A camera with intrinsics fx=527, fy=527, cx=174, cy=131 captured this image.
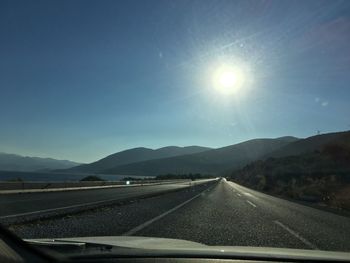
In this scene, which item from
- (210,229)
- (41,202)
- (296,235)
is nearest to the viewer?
(296,235)

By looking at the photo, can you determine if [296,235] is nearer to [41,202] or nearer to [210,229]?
[210,229]

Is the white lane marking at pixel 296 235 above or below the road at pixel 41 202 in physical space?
below

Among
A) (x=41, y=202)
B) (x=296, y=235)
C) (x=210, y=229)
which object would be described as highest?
(x=41, y=202)

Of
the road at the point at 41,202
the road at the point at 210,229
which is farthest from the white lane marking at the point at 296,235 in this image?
the road at the point at 41,202

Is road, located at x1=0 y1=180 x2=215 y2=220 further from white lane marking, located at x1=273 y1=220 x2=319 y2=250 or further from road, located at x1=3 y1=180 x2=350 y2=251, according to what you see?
white lane marking, located at x1=273 y1=220 x2=319 y2=250

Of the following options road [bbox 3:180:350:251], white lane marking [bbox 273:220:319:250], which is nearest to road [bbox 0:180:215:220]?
road [bbox 3:180:350:251]

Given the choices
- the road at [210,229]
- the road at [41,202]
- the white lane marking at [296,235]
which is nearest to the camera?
the white lane marking at [296,235]

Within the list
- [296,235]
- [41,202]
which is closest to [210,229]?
[296,235]

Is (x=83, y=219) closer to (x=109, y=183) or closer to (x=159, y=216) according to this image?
(x=159, y=216)

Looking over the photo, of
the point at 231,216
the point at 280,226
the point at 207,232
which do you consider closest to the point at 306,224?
the point at 280,226

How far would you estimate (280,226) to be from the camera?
14.0 meters

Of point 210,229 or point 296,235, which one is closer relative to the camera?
point 296,235

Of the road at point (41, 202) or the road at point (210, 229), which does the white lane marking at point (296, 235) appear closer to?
the road at point (210, 229)

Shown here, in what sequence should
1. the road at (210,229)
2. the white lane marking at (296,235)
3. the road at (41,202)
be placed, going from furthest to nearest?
the road at (41,202) < the road at (210,229) < the white lane marking at (296,235)
